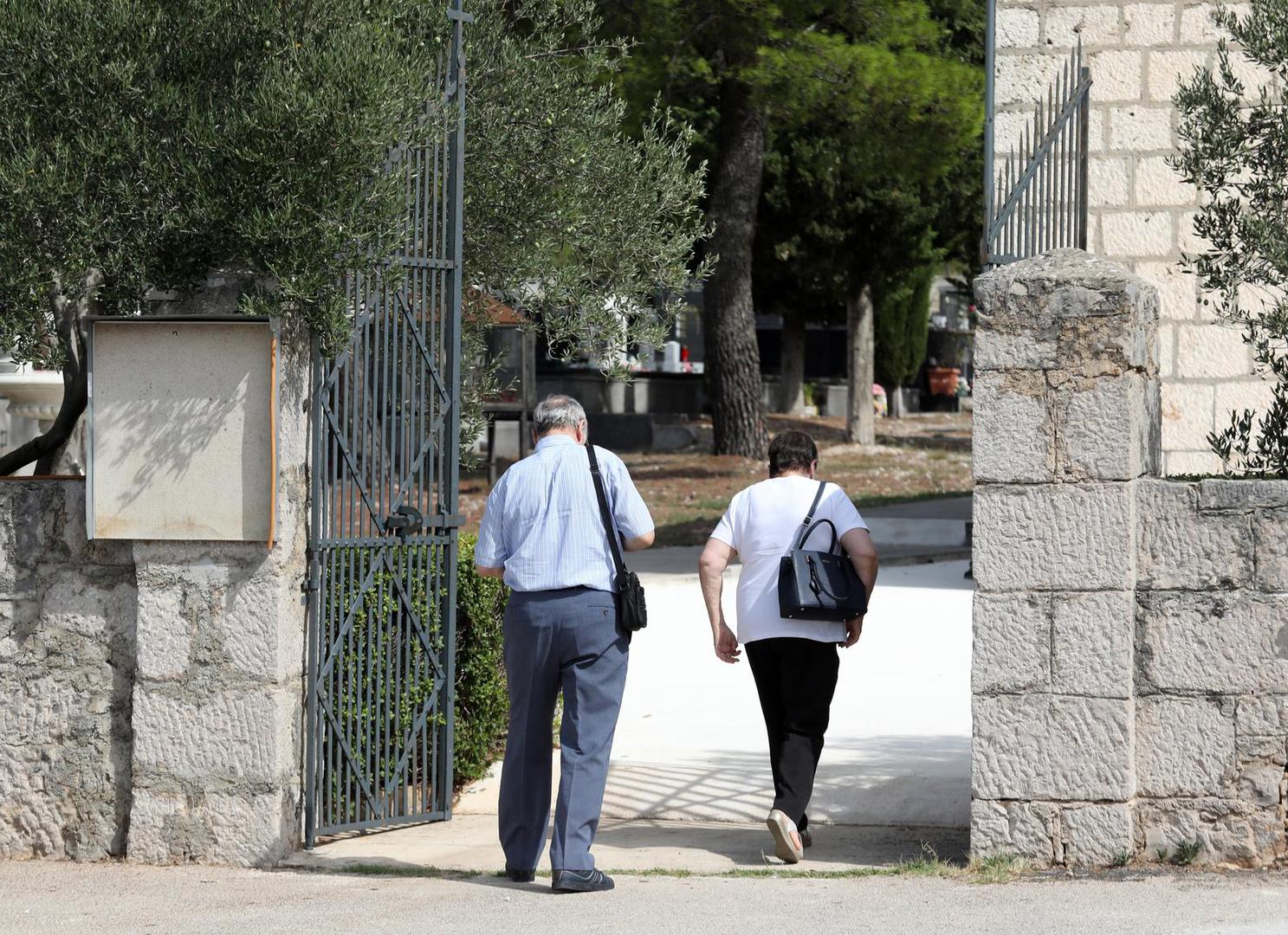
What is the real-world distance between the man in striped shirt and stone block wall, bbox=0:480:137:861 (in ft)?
4.48

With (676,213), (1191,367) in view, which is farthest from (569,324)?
(1191,367)

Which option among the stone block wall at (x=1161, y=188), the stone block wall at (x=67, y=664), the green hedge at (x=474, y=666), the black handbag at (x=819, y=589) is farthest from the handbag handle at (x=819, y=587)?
the stone block wall at (x=1161, y=188)

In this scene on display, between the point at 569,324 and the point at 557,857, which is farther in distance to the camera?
the point at 569,324

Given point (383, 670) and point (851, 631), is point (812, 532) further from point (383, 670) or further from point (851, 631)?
point (383, 670)

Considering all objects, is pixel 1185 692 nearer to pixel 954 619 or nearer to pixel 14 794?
pixel 14 794

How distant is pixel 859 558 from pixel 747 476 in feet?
51.8

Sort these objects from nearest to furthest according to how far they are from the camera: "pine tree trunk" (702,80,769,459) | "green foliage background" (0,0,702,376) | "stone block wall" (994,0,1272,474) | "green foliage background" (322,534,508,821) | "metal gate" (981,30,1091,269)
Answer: "green foliage background" (0,0,702,376)
"green foliage background" (322,534,508,821)
"metal gate" (981,30,1091,269)
"stone block wall" (994,0,1272,474)
"pine tree trunk" (702,80,769,459)

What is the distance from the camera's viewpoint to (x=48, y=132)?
5.60 meters

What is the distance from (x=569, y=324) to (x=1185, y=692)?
11.4 feet

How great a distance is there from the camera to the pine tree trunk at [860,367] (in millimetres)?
27078

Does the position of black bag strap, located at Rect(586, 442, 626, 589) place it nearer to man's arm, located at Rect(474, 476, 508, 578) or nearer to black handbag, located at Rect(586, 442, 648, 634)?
black handbag, located at Rect(586, 442, 648, 634)

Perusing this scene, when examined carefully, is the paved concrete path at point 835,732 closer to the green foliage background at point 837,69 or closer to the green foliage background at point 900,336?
the green foliage background at point 837,69

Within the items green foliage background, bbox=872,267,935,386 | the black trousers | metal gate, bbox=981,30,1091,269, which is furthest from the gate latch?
green foliage background, bbox=872,267,935,386

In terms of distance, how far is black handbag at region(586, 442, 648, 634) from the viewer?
515 centimetres
